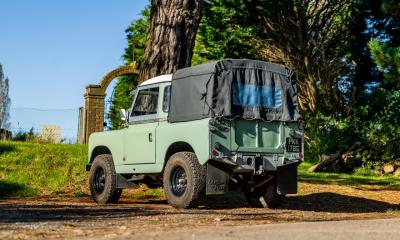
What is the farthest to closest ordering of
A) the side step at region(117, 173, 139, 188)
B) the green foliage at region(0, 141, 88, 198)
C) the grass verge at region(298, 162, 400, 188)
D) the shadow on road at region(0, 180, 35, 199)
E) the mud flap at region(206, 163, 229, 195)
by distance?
1. the grass verge at region(298, 162, 400, 188)
2. the green foliage at region(0, 141, 88, 198)
3. the shadow on road at region(0, 180, 35, 199)
4. the side step at region(117, 173, 139, 188)
5. the mud flap at region(206, 163, 229, 195)

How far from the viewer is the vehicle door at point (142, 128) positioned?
1157 cm

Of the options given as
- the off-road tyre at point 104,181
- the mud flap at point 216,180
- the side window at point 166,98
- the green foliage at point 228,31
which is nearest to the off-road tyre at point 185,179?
the mud flap at point 216,180

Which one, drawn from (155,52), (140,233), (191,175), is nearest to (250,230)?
(140,233)

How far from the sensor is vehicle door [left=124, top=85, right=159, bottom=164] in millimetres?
11570

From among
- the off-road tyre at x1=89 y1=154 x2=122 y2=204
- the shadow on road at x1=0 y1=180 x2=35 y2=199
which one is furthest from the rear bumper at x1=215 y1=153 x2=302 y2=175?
the shadow on road at x1=0 y1=180 x2=35 y2=199

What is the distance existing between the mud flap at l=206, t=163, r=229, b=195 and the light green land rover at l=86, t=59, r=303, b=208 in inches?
0.6

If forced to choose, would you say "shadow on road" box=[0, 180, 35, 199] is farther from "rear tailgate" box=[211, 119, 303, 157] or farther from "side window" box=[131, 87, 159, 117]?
"rear tailgate" box=[211, 119, 303, 157]

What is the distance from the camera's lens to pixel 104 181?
12672 mm

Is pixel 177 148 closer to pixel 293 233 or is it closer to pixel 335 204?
pixel 335 204

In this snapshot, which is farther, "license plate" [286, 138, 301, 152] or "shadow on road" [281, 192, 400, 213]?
"shadow on road" [281, 192, 400, 213]

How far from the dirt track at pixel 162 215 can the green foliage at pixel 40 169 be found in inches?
47.7

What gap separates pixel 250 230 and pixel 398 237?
1594mm

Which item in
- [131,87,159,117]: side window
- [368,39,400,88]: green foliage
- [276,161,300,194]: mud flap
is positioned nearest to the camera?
[276,161,300,194]: mud flap

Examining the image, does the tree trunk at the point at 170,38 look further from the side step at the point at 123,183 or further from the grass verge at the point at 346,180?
the grass verge at the point at 346,180
